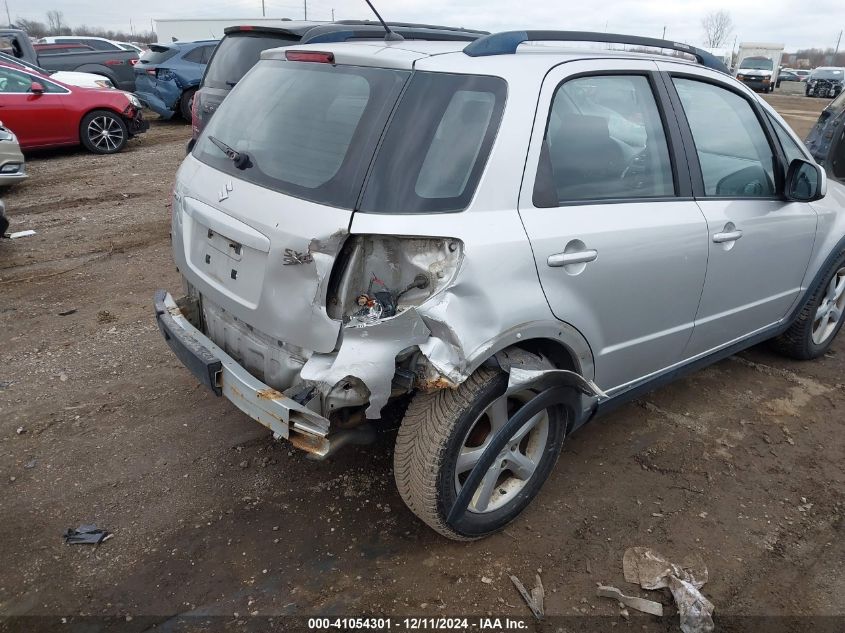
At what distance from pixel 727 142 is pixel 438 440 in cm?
223

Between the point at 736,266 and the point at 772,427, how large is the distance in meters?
1.01

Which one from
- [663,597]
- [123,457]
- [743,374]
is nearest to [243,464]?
[123,457]

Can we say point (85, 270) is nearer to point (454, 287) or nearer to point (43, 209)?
point (43, 209)

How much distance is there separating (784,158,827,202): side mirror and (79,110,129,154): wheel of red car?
10684mm

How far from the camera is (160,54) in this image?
13578mm

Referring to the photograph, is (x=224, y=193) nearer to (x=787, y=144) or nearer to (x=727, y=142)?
(x=727, y=142)

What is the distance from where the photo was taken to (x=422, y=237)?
2.21 metres

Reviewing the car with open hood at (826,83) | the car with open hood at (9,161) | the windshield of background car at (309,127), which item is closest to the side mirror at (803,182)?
the windshield of background car at (309,127)

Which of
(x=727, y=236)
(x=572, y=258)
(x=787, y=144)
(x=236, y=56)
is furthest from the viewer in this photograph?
(x=236, y=56)

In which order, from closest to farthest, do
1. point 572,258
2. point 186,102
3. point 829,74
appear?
1. point 572,258
2. point 186,102
3. point 829,74

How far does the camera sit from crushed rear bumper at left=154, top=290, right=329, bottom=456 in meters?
2.22

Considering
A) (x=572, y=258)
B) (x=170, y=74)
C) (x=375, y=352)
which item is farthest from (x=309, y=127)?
(x=170, y=74)

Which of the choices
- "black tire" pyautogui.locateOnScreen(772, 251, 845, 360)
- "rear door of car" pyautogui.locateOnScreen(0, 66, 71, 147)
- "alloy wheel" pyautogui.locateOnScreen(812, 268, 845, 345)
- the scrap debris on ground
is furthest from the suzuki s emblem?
"rear door of car" pyautogui.locateOnScreen(0, 66, 71, 147)

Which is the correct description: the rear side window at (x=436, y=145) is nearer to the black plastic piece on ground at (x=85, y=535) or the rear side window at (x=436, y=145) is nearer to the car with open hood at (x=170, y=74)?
the black plastic piece on ground at (x=85, y=535)
